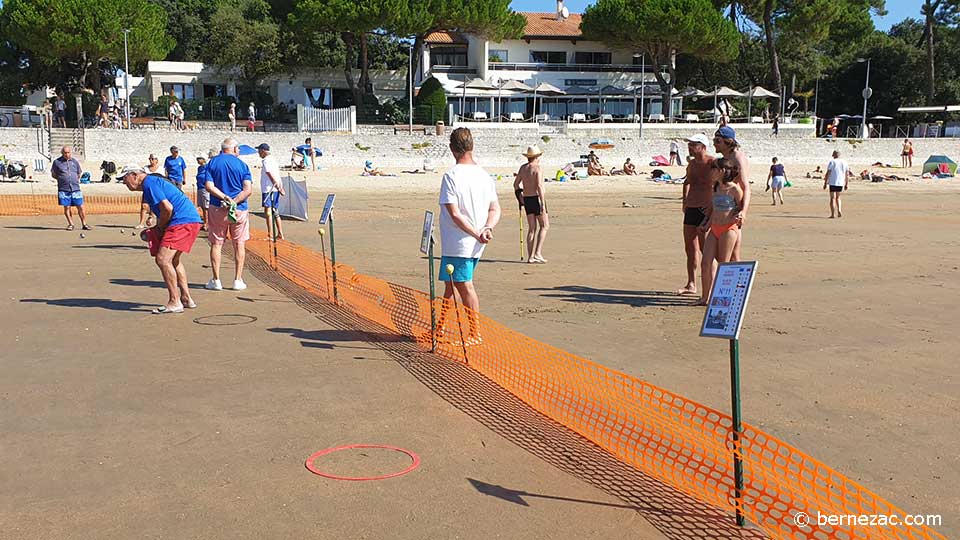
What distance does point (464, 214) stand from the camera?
6559 mm

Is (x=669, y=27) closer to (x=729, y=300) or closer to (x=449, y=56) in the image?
(x=449, y=56)

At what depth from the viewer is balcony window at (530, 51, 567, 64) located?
66750mm

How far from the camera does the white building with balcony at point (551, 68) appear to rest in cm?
5994

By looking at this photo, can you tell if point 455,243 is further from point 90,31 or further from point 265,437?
point 90,31

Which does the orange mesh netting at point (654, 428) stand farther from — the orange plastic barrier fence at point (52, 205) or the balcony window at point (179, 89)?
the balcony window at point (179, 89)

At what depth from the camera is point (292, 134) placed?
37.1 m

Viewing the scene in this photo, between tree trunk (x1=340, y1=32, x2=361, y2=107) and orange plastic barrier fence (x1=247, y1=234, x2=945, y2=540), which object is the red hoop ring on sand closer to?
orange plastic barrier fence (x1=247, y1=234, x2=945, y2=540)

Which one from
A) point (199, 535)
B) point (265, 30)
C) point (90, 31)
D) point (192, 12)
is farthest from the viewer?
point (192, 12)

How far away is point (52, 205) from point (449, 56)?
1887 inches

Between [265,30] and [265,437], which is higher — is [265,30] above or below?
above

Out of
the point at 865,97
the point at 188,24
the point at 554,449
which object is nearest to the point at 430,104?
the point at 188,24

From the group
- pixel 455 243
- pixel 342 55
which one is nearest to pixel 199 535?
pixel 455 243

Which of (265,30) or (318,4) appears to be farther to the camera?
(265,30)

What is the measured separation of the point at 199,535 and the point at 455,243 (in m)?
3.35
